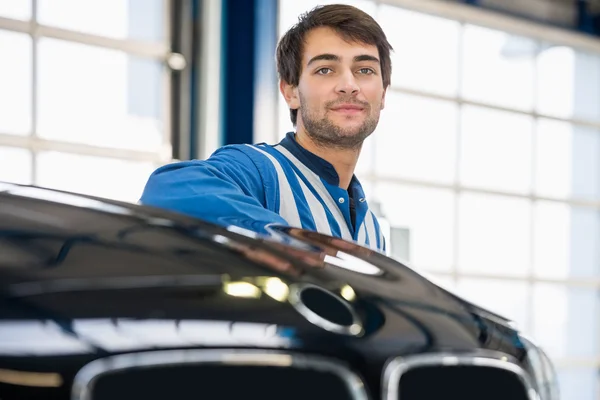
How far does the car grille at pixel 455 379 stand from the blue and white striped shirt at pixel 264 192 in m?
0.24

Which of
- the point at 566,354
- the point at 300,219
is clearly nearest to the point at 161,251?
the point at 300,219

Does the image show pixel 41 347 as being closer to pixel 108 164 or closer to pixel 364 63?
pixel 364 63

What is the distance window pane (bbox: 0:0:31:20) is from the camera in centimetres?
442

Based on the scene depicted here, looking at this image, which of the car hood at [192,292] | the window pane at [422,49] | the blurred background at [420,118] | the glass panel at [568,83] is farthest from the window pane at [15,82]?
the glass panel at [568,83]

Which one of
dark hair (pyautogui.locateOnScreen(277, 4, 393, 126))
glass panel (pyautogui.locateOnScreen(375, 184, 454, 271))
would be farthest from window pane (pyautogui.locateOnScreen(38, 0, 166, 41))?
dark hair (pyautogui.locateOnScreen(277, 4, 393, 126))

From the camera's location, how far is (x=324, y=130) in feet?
4.61

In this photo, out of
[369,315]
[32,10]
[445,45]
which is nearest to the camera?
[369,315]

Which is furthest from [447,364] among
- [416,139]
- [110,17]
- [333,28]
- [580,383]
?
[580,383]

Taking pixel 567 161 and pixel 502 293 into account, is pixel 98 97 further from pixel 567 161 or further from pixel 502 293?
pixel 567 161

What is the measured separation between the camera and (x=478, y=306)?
0.75 metres

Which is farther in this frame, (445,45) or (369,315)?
(445,45)

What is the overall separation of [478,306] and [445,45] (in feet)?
20.0

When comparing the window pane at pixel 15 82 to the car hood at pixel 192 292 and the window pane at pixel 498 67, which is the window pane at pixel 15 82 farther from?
the car hood at pixel 192 292

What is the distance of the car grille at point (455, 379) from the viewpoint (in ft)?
1.97
